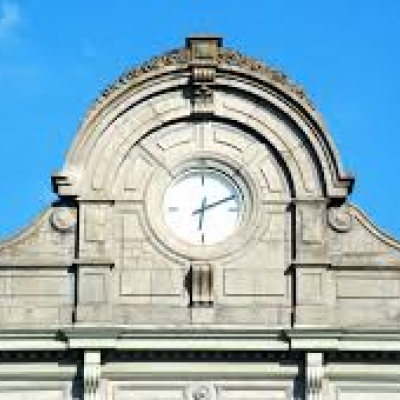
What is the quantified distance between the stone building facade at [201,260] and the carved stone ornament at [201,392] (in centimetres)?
2

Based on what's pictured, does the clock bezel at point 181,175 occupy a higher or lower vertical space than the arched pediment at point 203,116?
lower

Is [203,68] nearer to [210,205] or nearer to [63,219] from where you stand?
[210,205]

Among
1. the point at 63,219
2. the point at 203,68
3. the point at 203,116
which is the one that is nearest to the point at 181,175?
the point at 203,116

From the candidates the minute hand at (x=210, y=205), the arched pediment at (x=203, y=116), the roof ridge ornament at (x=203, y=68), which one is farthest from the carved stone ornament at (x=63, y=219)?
the roof ridge ornament at (x=203, y=68)

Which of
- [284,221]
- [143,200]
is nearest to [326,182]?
[284,221]

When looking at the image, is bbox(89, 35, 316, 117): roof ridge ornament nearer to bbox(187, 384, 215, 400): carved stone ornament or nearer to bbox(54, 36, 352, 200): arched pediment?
bbox(54, 36, 352, 200): arched pediment

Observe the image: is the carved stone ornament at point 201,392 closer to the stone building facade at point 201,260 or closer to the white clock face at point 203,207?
the stone building facade at point 201,260

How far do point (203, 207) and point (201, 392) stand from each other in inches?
116

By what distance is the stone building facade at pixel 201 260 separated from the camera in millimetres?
30875

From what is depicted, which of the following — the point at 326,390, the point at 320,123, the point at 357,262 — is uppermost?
the point at 320,123

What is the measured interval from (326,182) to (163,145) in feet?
8.60

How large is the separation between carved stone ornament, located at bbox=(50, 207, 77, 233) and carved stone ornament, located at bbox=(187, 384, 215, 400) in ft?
10.4

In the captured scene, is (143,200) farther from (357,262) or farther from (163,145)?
(357,262)

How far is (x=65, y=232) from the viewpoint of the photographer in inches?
1249
